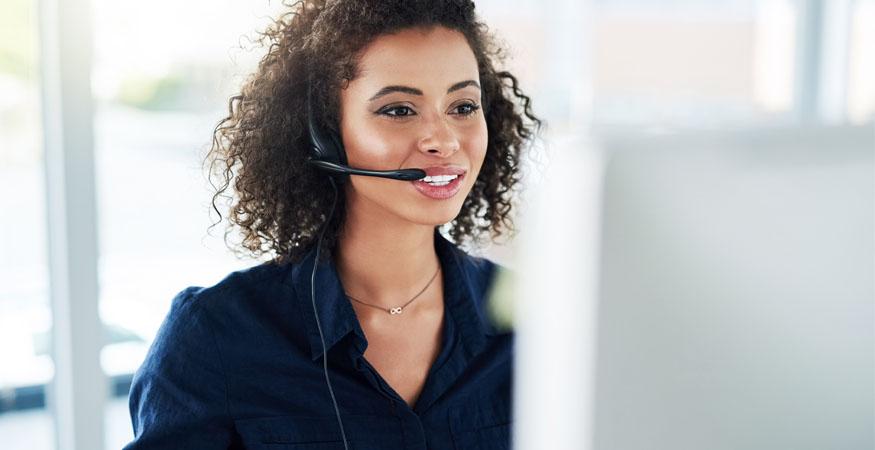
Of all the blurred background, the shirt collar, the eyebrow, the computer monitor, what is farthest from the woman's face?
the computer monitor

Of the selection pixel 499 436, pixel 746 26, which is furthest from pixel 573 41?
pixel 499 436

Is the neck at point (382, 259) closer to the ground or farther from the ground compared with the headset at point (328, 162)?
closer to the ground

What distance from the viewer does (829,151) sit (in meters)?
0.44

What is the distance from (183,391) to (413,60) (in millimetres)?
558

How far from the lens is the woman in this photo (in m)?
1.28

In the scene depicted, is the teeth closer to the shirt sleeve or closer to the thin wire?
the thin wire

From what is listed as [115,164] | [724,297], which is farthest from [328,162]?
[115,164]

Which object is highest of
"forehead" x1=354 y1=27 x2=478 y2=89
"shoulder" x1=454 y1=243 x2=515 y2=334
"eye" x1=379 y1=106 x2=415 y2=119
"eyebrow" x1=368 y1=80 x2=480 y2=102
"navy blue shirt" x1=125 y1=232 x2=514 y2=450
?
"forehead" x1=354 y1=27 x2=478 y2=89

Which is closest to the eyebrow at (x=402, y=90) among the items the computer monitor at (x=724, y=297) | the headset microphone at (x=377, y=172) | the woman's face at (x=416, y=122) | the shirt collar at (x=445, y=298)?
the woman's face at (x=416, y=122)

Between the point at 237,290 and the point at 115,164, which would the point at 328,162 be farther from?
the point at 115,164

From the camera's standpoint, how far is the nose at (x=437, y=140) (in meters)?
1.35

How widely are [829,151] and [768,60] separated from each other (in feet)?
11.7

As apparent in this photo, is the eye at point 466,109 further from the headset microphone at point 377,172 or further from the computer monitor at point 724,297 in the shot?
the computer monitor at point 724,297

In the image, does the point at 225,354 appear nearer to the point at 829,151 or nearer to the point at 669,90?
the point at 829,151
